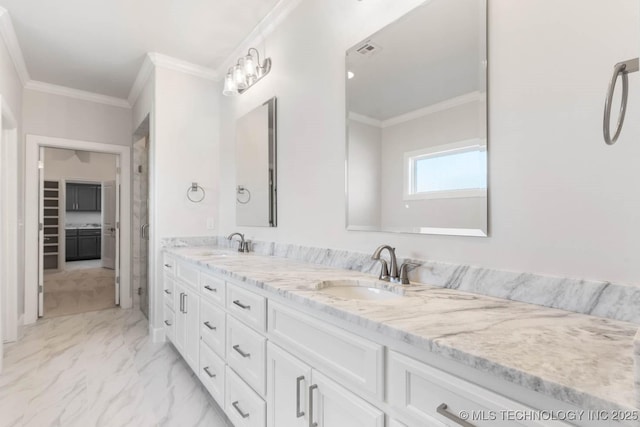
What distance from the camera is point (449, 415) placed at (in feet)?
2.33

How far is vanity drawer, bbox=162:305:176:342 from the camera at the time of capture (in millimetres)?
2654

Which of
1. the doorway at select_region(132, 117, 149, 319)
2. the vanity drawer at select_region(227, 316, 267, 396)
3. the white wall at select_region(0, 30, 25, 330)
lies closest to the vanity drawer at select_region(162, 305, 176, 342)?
the vanity drawer at select_region(227, 316, 267, 396)

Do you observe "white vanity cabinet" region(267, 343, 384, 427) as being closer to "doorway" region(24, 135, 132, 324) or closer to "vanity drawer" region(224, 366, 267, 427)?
"vanity drawer" region(224, 366, 267, 427)

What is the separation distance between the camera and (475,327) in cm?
82

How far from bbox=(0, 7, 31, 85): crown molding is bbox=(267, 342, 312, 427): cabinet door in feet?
10.1

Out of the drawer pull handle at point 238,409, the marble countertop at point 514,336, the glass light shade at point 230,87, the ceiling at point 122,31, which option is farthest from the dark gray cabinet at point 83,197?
the marble countertop at point 514,336

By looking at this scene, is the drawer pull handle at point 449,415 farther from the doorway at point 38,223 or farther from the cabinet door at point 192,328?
the doorway at point 38,223

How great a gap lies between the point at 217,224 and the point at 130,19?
1.86m

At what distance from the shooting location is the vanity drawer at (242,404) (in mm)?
1414

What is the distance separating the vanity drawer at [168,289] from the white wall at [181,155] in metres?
0.12

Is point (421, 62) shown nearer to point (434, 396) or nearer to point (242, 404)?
point (434, 396)

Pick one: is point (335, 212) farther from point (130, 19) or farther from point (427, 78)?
point (130, 19)

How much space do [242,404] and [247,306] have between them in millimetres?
482

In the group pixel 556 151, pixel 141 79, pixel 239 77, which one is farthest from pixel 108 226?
pixel 556 151
